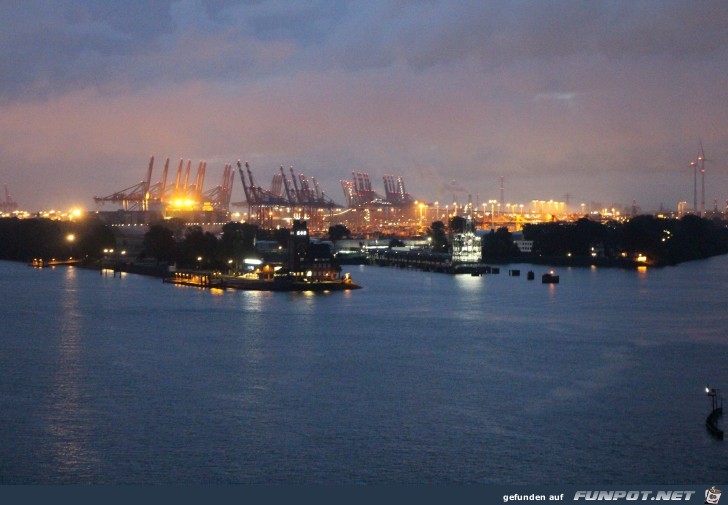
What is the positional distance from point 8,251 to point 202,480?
75.8 feet

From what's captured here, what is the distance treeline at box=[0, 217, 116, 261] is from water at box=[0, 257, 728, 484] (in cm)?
1186

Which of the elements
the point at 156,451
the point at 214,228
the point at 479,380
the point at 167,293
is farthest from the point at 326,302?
the point at 214,228

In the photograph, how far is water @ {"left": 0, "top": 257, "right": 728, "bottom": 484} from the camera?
4.80m

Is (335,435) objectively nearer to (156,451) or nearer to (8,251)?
(156,451)

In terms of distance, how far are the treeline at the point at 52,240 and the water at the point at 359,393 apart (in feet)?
38.9

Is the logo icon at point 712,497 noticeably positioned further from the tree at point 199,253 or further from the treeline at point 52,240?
the treeline at point 52,240

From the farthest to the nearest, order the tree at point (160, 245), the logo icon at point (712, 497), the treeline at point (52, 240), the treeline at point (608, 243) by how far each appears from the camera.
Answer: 1. the treeline at point (52, 240)
2. the treeline at point (608, 243)
3. the tree at point (160, 245)
4. the logo icon at point (712, 497)

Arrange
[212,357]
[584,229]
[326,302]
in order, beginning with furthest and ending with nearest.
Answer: [584,229], [326,302], [212,357]

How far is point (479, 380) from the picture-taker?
22.6 feet

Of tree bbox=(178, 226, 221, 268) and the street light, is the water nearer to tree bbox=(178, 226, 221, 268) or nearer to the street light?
tree bbox=(178, 226, 221, 268)

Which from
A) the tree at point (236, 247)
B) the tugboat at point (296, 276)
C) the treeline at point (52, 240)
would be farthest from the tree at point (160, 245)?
the tugboat at point (296, 276)

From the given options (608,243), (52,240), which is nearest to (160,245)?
(52,240)

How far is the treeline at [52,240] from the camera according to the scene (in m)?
23.6

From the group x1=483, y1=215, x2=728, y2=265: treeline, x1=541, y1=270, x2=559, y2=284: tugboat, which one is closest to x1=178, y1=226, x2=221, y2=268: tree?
x1=541, y1=270, x2=559, y2=284: tugboat
